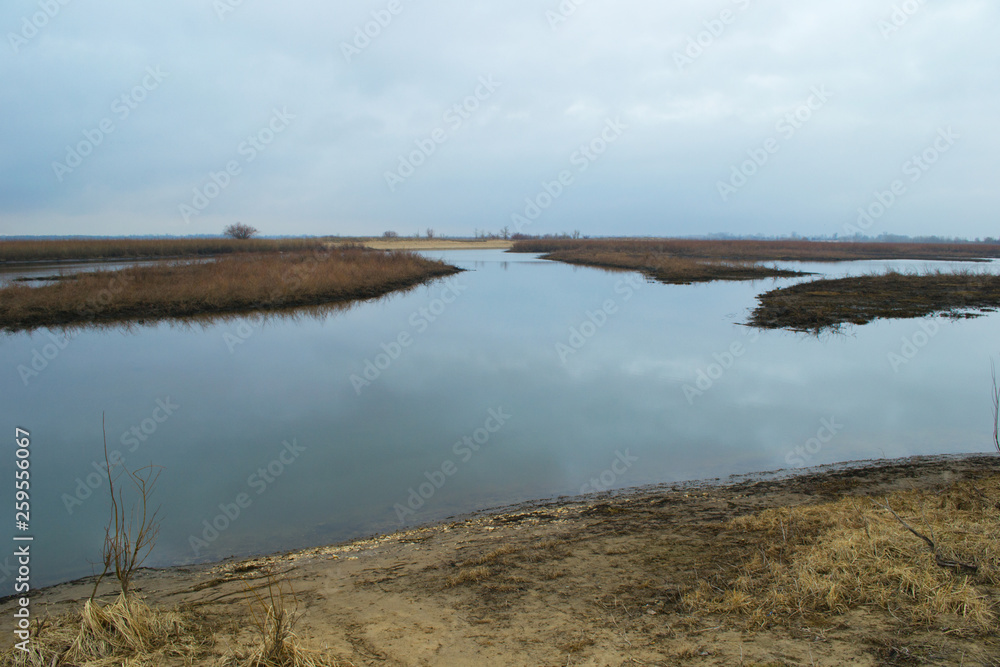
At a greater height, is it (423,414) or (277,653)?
(277,653)

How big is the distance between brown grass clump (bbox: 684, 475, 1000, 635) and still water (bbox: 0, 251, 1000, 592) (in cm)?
233

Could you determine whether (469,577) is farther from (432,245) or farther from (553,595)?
(432,245)

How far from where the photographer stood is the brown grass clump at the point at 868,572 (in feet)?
9.10

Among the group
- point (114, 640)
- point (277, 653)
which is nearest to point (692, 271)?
point (277, 653)

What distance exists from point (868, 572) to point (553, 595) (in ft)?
5.83

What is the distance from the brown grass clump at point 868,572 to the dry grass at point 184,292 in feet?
59.7

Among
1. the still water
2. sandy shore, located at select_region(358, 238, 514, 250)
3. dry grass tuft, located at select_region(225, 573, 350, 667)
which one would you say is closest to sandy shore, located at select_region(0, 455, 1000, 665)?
dry grass tuft, located at select_region(225, 573, 350, 667)

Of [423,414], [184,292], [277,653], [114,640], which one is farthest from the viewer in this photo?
[184,292]

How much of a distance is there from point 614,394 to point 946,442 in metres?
4.46

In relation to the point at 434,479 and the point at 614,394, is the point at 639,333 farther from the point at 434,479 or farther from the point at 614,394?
the point at 434,479

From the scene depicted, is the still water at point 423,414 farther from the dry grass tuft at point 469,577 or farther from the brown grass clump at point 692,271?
the brown grass clump at point 692,271

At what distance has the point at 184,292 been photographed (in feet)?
60.1

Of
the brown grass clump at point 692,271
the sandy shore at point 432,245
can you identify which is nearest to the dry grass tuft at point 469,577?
the brown grass clump at point 692,271

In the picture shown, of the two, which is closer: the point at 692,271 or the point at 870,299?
the point at 870,299
